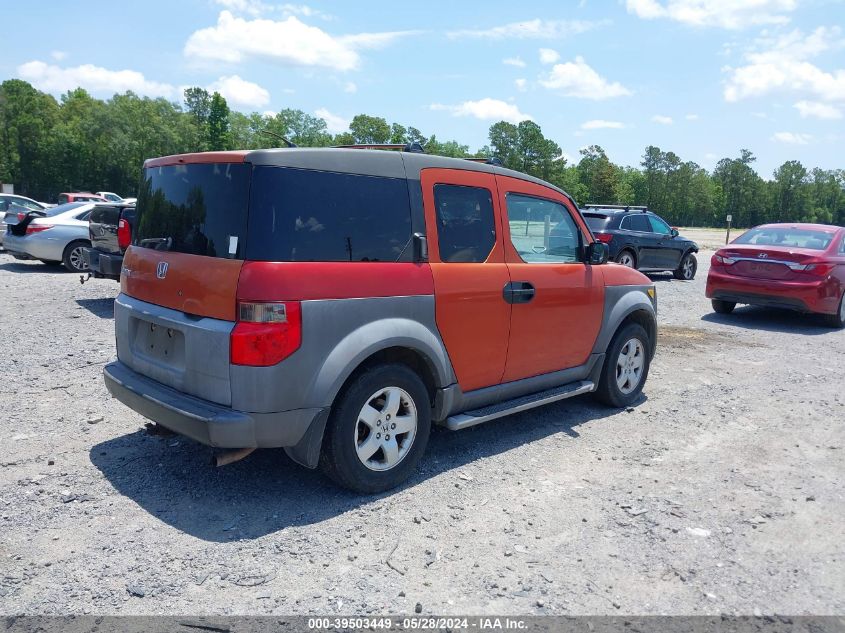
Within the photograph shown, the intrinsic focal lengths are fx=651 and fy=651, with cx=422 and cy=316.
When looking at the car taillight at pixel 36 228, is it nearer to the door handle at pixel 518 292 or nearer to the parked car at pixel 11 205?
the parked car at pixel 11 205

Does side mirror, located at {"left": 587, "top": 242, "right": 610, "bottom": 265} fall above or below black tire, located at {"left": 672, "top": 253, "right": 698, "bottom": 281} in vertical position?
above

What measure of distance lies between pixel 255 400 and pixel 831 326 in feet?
34.4

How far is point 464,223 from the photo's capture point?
14.5 feet

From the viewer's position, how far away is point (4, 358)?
6793 mm

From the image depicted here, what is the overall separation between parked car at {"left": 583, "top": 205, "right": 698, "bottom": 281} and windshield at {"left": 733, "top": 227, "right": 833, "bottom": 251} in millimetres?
3672

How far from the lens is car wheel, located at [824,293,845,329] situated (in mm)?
10430

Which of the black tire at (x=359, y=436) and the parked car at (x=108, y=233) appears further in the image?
the parked car at (x=108, y=233)

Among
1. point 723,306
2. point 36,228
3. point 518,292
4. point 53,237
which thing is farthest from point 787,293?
point 36,228

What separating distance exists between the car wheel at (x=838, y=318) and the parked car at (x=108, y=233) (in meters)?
10.8

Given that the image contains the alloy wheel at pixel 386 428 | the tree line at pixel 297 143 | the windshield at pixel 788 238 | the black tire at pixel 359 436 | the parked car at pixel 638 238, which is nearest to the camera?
the black tire at pixel 359 436

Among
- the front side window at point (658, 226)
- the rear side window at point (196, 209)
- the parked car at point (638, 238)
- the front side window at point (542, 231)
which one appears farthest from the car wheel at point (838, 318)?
the rear side window at point (196, 209)

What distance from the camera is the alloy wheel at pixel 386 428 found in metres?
3.86

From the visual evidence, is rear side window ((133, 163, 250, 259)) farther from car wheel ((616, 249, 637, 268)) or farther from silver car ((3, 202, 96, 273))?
car wheel ((616, 249, 637, 268))

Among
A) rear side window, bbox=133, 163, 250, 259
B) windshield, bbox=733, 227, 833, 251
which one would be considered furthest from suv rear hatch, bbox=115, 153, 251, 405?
windshield, bbox=733, 227, 833, 251
